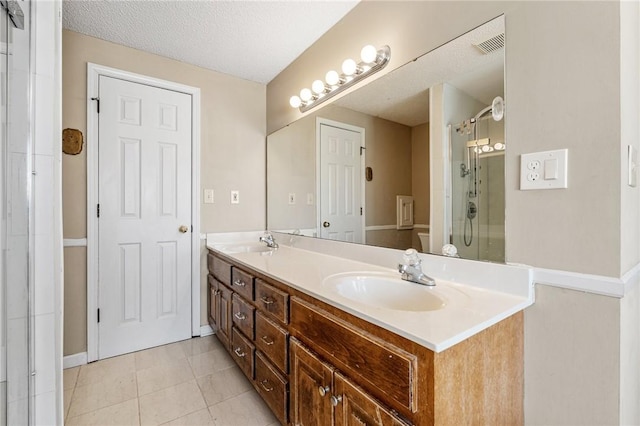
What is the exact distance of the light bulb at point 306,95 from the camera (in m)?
2.04

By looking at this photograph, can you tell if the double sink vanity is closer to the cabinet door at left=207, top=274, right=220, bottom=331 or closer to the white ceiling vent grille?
the cabinet door at left=207, top=274, right=220, bottom=331

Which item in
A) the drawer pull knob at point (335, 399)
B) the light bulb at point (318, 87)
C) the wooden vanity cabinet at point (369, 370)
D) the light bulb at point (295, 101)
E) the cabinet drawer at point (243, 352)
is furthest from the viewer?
the light bulb at point (295, 101)

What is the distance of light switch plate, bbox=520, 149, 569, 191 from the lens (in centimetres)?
91

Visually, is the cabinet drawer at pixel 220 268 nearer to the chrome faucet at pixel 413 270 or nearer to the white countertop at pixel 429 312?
the white countertop at pixel 429 312

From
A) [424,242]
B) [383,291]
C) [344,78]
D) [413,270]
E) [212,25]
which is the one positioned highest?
[212,25]

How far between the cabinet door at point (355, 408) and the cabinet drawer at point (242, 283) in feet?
2.52

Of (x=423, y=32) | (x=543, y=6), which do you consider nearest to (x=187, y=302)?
(x=423, y=32)

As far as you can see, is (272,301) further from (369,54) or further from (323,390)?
(369,54)

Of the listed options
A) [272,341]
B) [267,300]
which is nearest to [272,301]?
[267,300]

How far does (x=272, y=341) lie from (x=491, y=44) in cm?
151

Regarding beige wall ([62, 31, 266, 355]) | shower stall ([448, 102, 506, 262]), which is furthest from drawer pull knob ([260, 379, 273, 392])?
beige wall ([62, 31, 266, 355])

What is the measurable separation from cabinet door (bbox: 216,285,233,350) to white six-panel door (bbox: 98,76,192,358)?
1.41 ft

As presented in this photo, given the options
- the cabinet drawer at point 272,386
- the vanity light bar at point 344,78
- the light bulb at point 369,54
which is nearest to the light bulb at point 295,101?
the vanity light bar at point 344,78

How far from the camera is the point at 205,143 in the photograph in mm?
2426
